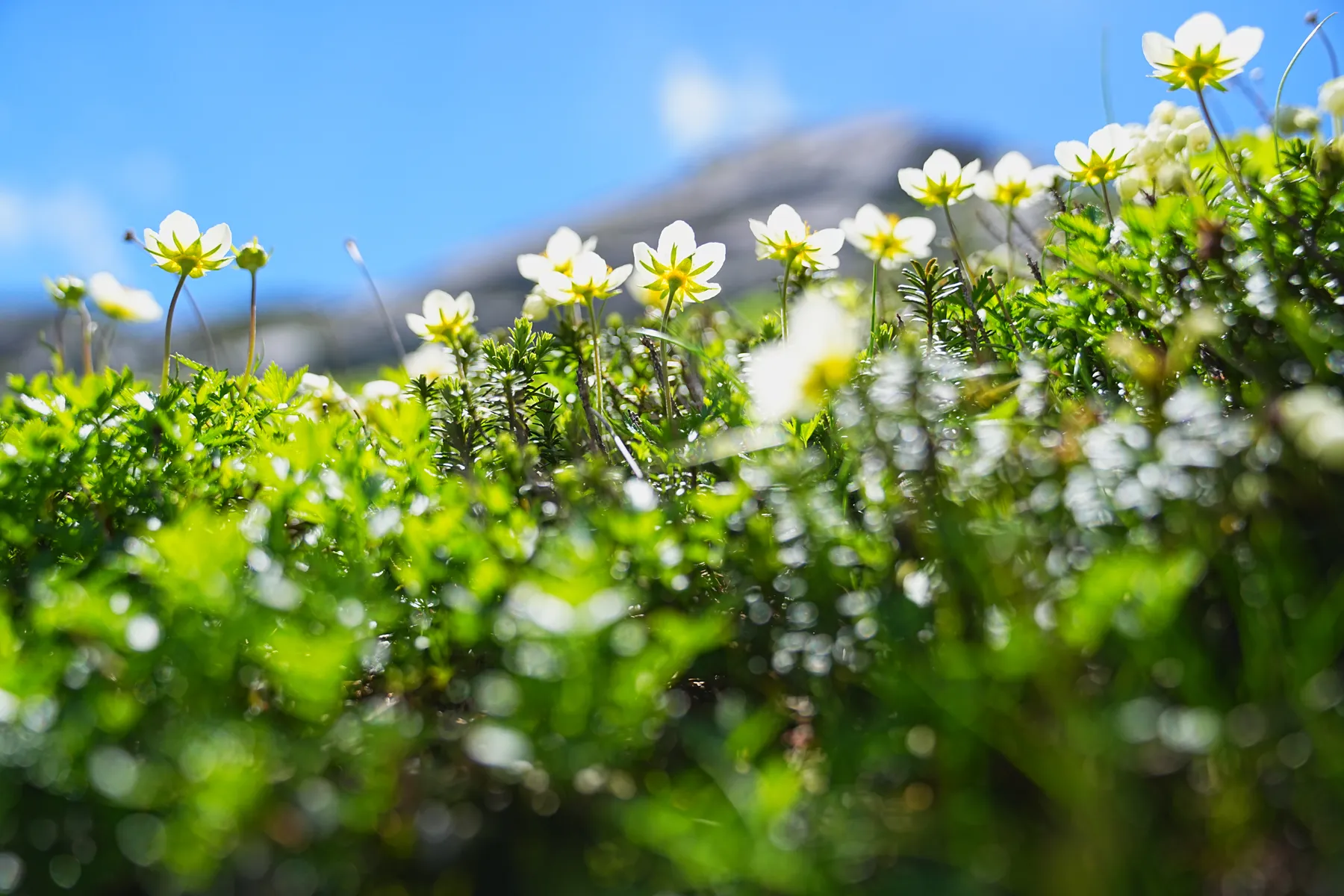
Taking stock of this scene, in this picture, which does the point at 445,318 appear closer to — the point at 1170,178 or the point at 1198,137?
the point at 1170,178

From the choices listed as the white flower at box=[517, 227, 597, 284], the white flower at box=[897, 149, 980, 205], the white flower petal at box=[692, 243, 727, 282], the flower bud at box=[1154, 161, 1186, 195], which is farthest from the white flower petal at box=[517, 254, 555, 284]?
the flower bud at box=[1154, 161, 1186, 195]

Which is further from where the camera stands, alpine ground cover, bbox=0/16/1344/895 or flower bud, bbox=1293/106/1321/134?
flower bud, bbox=1293/106/1321/134

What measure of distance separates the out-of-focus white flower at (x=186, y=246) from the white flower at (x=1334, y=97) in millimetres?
2518

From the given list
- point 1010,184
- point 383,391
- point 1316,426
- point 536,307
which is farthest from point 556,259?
point 1316,426

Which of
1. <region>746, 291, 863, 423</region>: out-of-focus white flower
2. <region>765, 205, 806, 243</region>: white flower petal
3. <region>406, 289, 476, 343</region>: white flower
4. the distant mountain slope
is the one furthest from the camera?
the distant mountain slope

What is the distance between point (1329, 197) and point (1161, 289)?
29cm

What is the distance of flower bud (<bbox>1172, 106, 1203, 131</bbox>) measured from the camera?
2.04 meters

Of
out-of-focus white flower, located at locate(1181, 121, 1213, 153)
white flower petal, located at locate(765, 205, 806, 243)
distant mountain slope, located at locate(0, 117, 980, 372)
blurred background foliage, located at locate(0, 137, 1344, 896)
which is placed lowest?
blurred background foliage, located at locate(0, 137, 1344, 896)

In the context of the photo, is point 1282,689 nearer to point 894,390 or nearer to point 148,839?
point 894,390

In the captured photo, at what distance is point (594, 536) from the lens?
1.19m

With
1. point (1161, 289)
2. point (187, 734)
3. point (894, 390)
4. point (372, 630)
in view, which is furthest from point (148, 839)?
point (1161, 289)

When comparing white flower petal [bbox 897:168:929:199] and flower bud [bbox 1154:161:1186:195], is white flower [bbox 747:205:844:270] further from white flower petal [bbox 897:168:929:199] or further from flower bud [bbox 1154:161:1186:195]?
flower bud [bbox 1154:161:1186:195]

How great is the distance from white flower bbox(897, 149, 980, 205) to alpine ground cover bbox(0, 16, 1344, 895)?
1.71 ft

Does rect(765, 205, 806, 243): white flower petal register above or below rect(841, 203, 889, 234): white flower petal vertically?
below
